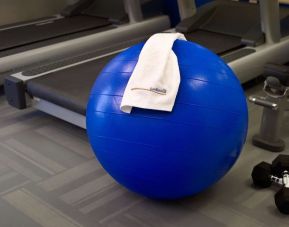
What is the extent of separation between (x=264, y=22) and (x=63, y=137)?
1714mm

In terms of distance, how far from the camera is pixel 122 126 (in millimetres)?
1706

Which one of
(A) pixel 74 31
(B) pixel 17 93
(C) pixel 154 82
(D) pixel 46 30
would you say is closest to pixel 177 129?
(C) pixel 154 82

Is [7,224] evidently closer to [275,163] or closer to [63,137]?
[63,137]

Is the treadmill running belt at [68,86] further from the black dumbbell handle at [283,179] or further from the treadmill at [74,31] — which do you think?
the black dumbbell handle at [283,179]

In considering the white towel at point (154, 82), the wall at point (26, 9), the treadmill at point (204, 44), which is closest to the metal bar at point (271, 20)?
the treadmill at point (204, 44)

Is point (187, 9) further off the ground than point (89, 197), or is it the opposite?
point (187, 9)

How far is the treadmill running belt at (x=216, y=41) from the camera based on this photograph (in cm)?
324

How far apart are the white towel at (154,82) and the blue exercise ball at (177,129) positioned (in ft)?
0.10

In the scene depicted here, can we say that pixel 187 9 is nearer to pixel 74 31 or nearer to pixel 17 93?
pixel 74 31

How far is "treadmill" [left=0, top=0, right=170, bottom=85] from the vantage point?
3379 millimetres

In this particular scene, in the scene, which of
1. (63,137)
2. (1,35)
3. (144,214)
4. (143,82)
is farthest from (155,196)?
(1,35)

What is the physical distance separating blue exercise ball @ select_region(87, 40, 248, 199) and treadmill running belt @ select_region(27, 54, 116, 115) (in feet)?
2.24

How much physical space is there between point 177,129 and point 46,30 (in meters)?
2.55

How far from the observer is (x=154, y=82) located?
5.46 ft
